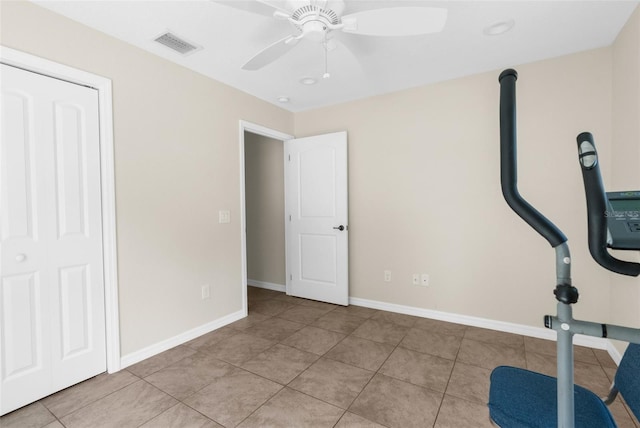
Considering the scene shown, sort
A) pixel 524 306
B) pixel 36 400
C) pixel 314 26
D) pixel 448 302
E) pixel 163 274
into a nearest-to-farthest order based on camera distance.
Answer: pixel 314 26 < pixel 36 400 < pixel 163 274 < pixel 524 306 < pixel 448 302

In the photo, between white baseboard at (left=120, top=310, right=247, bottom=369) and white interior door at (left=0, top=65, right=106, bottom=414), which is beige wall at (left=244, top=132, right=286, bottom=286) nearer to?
white baseboard at (left=120, top=310, right=247, bottom=369)

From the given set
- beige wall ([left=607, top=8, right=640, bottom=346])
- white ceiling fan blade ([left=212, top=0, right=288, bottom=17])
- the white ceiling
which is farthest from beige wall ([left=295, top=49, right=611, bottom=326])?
white ceiling fan blade ([left=212, top=0, right=288, bottom=17])

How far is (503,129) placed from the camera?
0.73 metres

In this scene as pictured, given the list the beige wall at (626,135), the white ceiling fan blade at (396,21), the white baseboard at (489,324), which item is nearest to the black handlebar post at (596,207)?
the white ceiling fan blade at (396,21)

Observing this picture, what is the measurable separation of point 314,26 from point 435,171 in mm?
1993

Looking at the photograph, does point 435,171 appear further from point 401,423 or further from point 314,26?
point 401,423

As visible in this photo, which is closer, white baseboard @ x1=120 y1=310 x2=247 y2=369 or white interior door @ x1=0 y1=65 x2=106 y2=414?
white interior door @ x1=0 y1=65 x2=106 y2=414

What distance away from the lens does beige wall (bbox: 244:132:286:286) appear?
4.19m

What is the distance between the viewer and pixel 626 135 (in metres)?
2.07

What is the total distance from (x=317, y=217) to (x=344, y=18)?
7.82 ft

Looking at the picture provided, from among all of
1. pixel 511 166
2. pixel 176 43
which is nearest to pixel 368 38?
pixel 176 43

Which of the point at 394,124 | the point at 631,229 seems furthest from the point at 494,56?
the point at 631,229

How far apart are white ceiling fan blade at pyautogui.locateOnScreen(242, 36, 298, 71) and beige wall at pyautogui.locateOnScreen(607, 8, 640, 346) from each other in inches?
85.4

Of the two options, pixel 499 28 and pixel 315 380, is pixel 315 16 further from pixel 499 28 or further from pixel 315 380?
pixel 315 380
